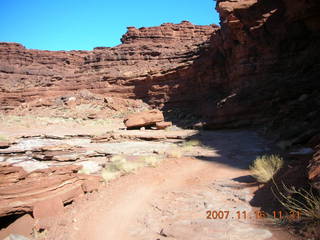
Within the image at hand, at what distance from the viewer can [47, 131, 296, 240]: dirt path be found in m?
3.35

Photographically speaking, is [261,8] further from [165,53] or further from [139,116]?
[165,53]

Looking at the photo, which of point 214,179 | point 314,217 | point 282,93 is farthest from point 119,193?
point 282,93

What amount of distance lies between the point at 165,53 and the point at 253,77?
22785mm

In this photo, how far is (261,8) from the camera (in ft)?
71.1

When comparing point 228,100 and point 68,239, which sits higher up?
point 228,100

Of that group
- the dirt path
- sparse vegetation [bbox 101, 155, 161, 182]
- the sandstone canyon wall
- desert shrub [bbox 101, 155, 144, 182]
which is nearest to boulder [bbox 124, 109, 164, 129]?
the sandstone canyon wall

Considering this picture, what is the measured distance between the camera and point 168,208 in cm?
451

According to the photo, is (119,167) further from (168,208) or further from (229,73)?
(229,73)

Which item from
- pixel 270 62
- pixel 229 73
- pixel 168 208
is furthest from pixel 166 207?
pixel 229 73

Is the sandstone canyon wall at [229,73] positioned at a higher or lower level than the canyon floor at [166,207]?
higher

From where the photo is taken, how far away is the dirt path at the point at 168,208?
335cm
